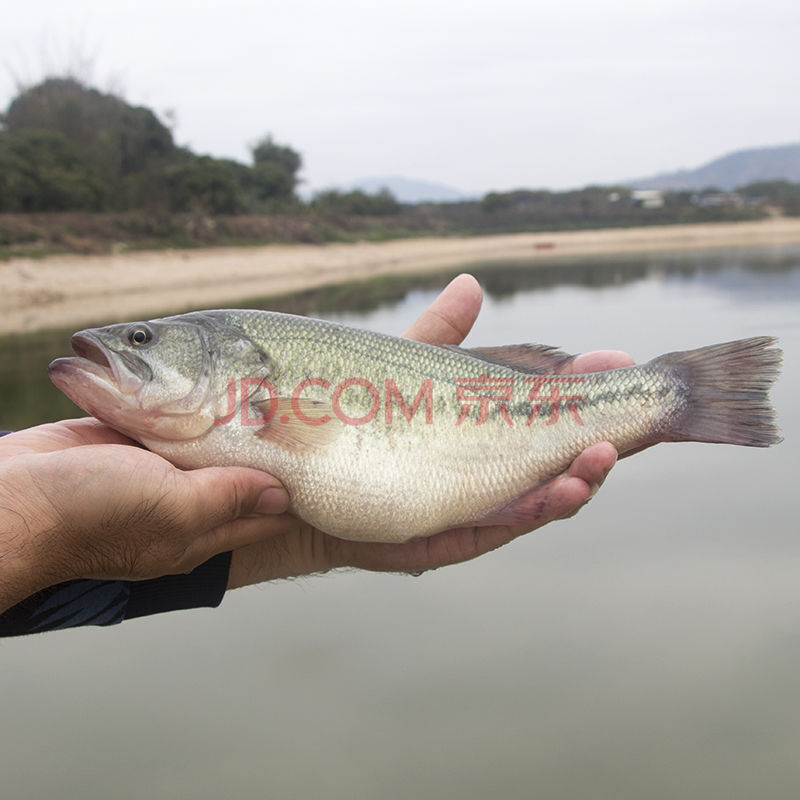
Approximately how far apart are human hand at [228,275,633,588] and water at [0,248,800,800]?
1.06 meters

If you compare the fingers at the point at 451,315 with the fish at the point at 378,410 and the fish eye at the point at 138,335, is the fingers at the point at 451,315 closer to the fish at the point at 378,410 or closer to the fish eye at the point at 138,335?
the fish at the point at 378,410

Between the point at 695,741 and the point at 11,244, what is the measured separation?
80.9 feet

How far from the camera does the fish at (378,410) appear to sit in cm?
291

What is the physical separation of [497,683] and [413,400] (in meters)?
2.12

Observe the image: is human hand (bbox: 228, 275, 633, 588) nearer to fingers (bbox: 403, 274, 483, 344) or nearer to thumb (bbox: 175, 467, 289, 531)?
fingers (bbox: 403, 274, 483, 344)

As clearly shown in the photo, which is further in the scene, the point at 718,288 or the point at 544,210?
the point at 544,210

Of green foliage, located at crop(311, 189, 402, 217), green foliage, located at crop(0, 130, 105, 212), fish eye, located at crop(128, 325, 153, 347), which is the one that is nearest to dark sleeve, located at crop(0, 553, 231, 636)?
fish eye, located at crop(128, 325, 153, 347)

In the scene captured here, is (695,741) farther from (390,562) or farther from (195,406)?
(195,406)

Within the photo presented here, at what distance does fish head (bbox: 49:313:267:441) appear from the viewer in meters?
2.88

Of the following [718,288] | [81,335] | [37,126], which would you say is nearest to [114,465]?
[81,335]

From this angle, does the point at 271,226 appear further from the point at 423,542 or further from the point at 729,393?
the point at 729,393

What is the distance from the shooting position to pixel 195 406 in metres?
2.92

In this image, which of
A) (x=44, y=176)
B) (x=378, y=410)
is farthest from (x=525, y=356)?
(x=44, y=176)

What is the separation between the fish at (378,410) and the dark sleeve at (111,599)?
0.57 meters
